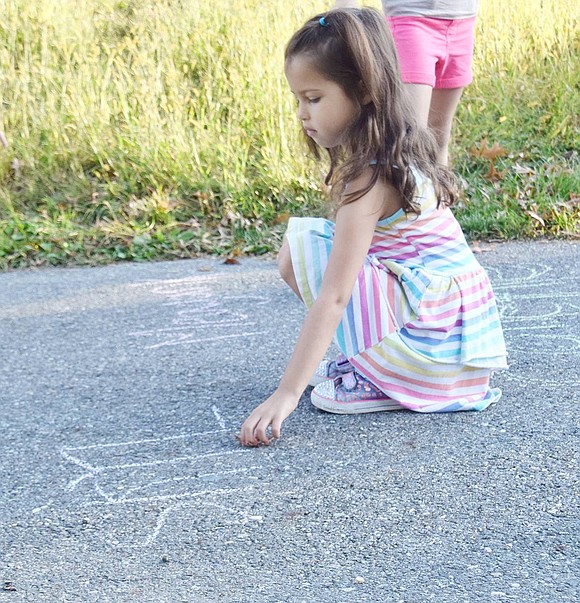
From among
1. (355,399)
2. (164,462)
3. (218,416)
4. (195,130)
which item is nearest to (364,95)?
(355,399)

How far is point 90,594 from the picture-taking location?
1.77 metres

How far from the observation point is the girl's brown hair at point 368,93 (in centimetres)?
240

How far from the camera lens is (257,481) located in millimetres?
2221

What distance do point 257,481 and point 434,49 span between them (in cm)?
202

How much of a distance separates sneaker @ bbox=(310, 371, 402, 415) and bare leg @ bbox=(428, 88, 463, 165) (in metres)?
1.45

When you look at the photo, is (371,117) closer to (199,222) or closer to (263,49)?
(199,222)

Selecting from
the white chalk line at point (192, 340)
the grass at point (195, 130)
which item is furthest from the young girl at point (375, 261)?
the grass at point (195, 130)

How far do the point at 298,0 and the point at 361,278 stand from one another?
187 inches

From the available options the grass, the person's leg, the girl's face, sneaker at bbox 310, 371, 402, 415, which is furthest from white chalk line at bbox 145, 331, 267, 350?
the grass

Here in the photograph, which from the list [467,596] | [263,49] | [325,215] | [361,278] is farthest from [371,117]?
[263,49]

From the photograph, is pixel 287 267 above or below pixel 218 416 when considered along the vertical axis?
above

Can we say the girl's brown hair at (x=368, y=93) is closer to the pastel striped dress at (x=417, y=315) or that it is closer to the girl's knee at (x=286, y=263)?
the pastel striped dress at (x=417, y=315)

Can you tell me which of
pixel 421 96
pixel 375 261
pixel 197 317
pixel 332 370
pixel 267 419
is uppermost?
pixel 421 96

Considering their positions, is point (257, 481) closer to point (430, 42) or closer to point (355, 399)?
point (355, 399)
